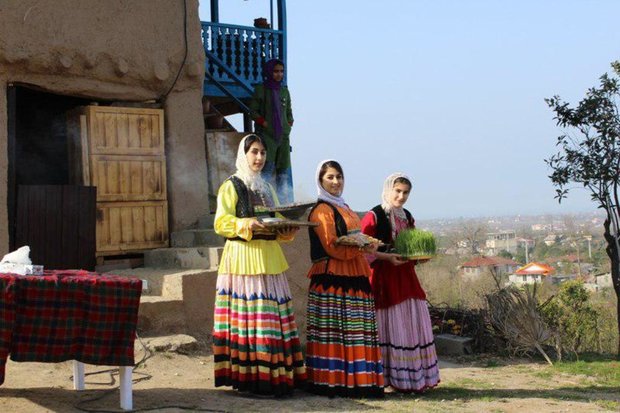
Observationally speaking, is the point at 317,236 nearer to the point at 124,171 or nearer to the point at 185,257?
the point at 185,257

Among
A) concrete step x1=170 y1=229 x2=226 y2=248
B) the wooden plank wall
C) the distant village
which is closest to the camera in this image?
the wooden plank wall

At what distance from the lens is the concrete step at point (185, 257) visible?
8773mm

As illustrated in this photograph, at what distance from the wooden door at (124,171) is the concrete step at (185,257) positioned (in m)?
0.26

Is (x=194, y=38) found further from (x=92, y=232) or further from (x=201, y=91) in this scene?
(x=92, y=232)

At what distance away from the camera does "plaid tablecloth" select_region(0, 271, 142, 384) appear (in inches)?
207

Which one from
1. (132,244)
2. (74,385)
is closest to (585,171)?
(132,244)

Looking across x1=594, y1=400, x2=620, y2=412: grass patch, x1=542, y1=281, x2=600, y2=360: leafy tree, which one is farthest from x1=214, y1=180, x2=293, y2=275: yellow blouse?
x1=542, y1=281, x2=600, y2=360: leafy tree

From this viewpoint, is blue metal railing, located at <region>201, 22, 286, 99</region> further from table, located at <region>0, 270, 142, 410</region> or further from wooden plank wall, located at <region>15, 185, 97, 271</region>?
table, located at <region>0, 270, 142, 410</region>

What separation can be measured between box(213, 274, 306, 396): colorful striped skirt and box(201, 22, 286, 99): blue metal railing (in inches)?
235

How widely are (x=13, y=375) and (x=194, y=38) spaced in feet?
16.2

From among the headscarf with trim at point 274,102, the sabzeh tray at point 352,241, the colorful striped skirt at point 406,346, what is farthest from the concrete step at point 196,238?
the sabzeh tray at point 352,241

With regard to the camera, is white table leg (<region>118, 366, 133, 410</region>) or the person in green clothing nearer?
white table leg (<region>118, 366, 133, 410</region>)

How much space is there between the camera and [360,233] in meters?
6.46

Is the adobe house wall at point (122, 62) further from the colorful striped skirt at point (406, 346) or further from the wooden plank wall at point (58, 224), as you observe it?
the colorful striped skirt at point (406, 346)
